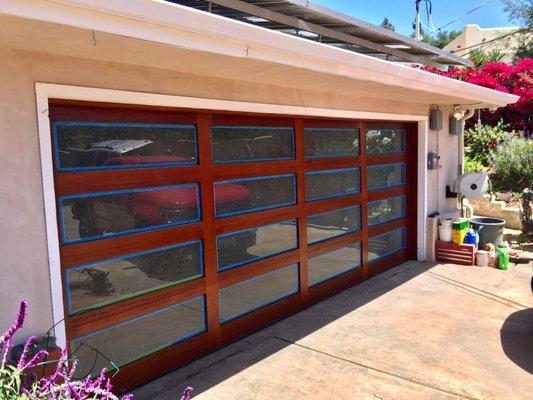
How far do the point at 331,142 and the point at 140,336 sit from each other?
3254mm

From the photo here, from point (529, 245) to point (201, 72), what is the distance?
286 inches

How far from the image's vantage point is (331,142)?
18.3 feet

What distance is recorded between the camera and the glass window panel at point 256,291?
4.32 metres

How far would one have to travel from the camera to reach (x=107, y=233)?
3.37m

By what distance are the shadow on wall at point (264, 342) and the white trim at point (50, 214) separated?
0.95 meters

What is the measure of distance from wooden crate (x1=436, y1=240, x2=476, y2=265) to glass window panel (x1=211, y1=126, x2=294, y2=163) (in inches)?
139

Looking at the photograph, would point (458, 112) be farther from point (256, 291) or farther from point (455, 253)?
point (256, 291)

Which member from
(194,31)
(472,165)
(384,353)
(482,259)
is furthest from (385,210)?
(472,165)

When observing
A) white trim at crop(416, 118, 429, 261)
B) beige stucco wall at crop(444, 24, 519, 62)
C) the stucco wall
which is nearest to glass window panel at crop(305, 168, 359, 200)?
white trim at crop(416, 118, 429, 261)

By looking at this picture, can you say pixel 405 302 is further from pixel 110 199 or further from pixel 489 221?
pixel 110 199

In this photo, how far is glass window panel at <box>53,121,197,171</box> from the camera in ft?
10.3

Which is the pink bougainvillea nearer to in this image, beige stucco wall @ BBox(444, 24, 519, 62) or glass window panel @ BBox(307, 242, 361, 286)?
glass window panel @ BBox(307, 242, 361, 286)

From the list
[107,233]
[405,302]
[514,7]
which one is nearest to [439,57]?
[405,302]

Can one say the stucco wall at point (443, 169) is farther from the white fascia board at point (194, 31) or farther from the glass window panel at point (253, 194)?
the white fascia board at point (194, 31)
